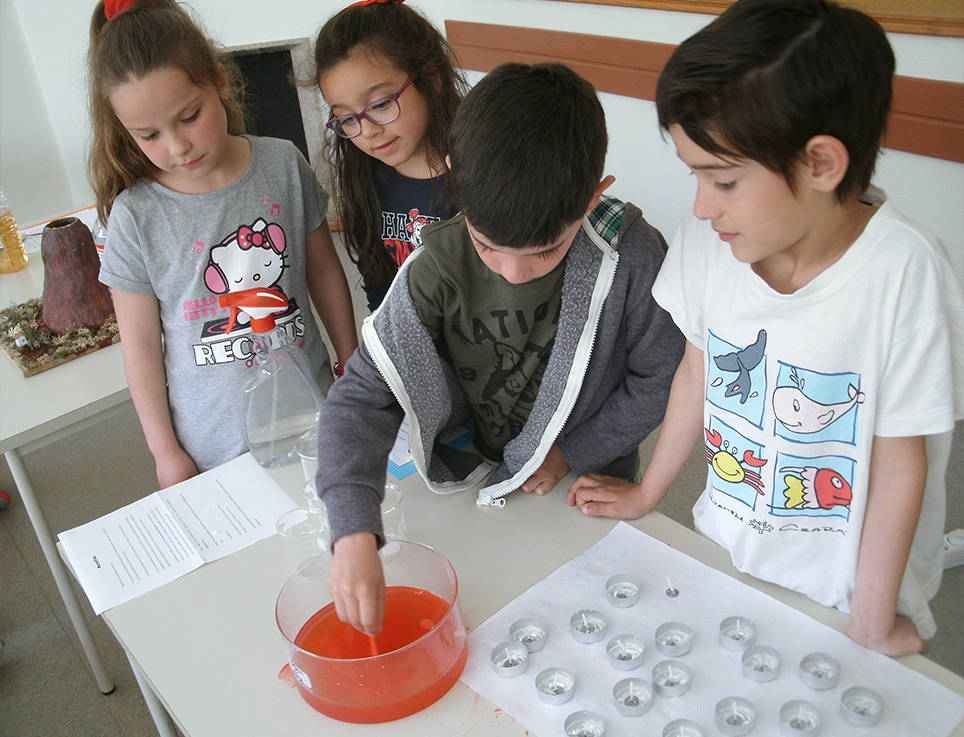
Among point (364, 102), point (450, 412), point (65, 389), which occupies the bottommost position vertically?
point (65, 389)

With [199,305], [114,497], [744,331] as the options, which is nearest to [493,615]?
[744,331]

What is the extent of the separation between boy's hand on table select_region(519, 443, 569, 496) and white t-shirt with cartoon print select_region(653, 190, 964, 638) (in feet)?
0.66

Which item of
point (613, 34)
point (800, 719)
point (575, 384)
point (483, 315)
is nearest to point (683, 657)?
point (800, 719)

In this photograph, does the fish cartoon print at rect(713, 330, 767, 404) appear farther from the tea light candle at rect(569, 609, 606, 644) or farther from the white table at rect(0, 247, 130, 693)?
the white table at rect(0, 247, 130, 693)

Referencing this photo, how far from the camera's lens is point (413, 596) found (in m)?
0.87

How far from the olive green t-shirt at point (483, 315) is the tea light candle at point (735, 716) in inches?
18.6

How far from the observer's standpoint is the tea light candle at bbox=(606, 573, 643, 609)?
868 millimetres

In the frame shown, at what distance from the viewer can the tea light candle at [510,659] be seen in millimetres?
799

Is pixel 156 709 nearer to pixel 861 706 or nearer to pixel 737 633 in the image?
pixel 737 633

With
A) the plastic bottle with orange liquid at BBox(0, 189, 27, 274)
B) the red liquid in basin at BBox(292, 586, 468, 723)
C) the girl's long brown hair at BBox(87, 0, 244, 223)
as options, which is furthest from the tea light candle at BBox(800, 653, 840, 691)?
the plastic bottle with orange liquid at BBox(0, 189, 27, 274)

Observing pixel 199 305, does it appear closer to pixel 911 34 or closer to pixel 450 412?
pixel 450 412

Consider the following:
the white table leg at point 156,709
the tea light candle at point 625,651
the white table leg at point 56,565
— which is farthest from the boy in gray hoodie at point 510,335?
the white table leg at point 56,565

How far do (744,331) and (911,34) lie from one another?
4.57ft

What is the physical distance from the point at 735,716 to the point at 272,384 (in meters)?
0.93
